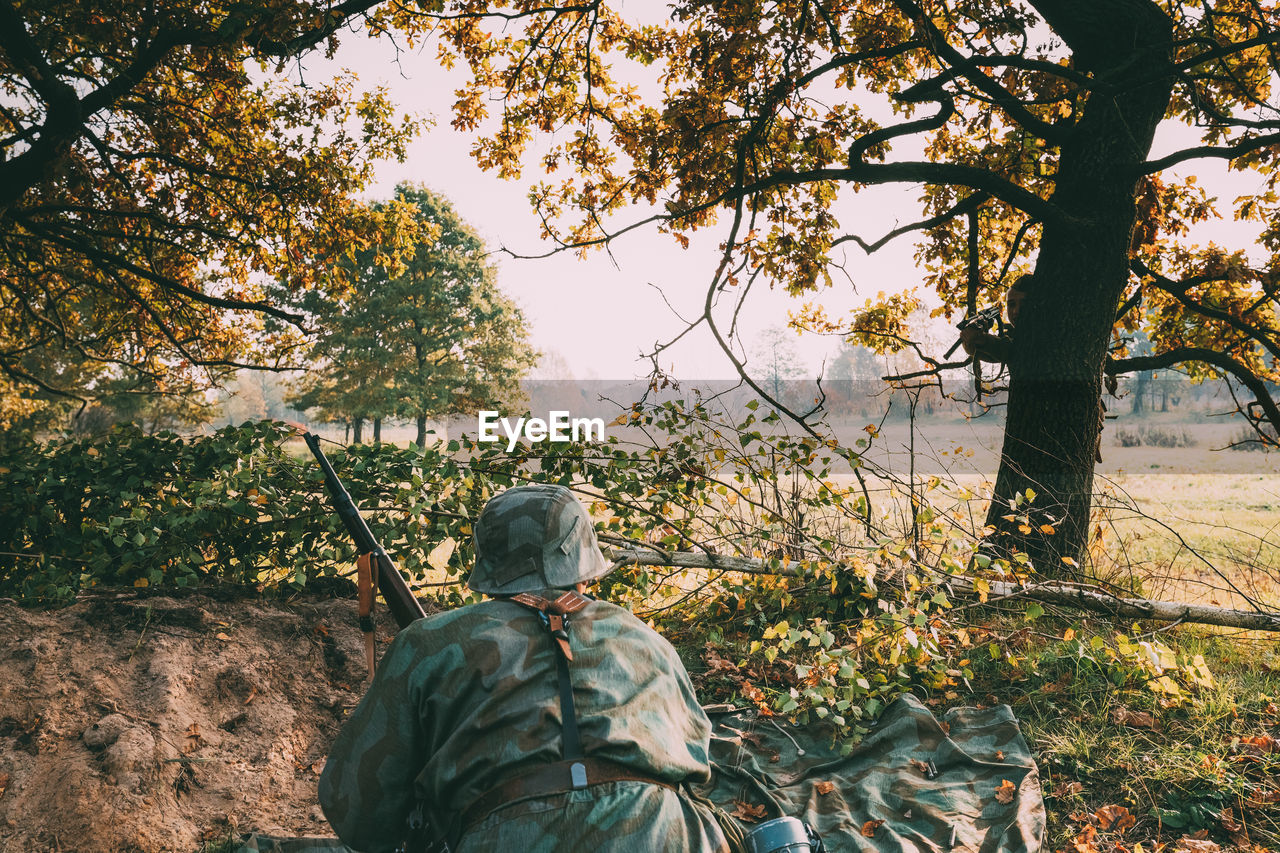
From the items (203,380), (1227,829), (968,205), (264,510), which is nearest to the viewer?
(1227,829)

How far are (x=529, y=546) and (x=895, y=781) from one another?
9.61 ft

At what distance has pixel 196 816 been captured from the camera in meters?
3.48

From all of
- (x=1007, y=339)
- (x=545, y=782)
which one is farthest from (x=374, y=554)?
(x=1007, y=339)

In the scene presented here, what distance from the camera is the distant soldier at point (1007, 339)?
698 cm

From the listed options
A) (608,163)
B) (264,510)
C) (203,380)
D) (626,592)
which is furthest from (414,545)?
(203,380)

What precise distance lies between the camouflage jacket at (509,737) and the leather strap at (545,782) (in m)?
0.02

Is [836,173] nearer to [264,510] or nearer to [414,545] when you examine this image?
[414,545]

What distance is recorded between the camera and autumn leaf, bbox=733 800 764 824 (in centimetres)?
365

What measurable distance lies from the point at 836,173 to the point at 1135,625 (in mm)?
4614

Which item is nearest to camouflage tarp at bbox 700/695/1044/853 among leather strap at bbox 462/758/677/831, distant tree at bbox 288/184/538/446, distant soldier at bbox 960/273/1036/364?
leather strap at bbox 462/758/677/831

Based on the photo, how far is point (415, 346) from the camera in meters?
30.5

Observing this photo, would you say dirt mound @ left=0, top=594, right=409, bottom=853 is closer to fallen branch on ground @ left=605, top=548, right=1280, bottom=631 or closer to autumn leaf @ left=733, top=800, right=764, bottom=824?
autumn leaf @ left=733, top=800, right=764, bottom=824

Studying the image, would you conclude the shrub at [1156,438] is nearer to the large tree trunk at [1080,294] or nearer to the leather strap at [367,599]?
the large tree trunk at [1080,294]

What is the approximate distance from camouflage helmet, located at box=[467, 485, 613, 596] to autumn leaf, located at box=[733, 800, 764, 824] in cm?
220
